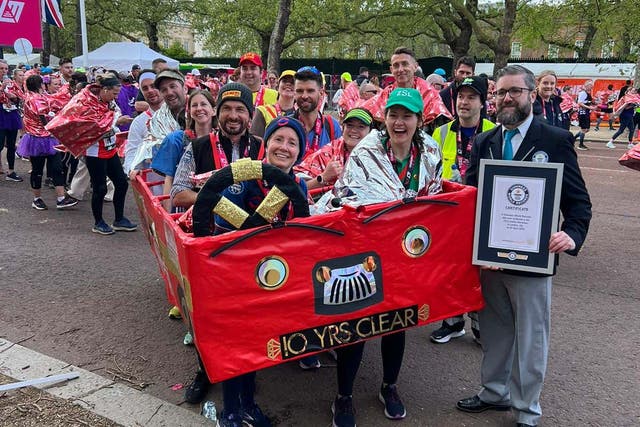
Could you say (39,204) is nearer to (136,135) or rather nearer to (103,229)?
(103,229)

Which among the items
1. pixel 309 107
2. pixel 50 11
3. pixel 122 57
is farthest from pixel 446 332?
pixel 122 57

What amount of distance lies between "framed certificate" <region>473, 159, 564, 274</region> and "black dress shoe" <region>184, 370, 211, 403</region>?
6.31 feet

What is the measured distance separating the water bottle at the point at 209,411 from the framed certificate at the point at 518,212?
6.00 feet

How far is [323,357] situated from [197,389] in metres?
0.99

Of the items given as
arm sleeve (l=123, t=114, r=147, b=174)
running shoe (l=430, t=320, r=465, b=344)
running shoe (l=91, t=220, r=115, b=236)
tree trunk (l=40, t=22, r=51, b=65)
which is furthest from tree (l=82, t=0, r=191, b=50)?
running shoe (l=430, t=320, r=465, b=344)

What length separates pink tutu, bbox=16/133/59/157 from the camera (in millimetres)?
8198

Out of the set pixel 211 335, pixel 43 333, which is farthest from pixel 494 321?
pixel 43 333

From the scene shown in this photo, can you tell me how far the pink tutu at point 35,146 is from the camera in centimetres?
820

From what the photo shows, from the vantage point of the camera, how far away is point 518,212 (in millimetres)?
2674

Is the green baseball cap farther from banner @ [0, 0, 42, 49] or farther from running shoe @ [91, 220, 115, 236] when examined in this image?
banner @ [0, 0, 42, 49]

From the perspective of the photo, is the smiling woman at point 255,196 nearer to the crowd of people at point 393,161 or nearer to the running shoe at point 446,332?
the crowd of people at point 393,161

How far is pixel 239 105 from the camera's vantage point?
3.42 metres

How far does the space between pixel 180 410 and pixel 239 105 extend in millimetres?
1927

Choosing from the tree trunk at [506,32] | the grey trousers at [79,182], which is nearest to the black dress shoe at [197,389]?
the grey trousers at [79,182]
